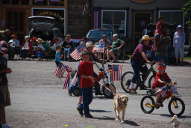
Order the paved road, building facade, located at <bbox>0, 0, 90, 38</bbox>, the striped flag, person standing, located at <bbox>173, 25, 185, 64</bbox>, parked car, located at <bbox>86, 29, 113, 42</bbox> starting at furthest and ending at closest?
building facade, located at <bbox>0, 0, 90, 38</bbox> → parked car, located at <bbox>86, 29, 113, 42</bbox> → the striped flag → person standing, located at <bbox>173, 25, 185, 64</bbox> → the paved road

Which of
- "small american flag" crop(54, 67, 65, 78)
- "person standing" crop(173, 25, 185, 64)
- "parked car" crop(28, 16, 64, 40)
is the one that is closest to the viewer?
"small american flag" crop(54, 67, 65, 78)

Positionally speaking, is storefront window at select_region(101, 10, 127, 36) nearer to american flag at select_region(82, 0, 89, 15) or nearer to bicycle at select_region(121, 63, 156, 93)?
american flag at select_region(82, 0, 89, 15)

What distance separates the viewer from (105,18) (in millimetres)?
36344

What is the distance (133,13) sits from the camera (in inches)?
1426

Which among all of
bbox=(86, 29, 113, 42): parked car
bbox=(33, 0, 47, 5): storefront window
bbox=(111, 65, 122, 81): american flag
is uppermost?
bbox=(33, 0, 47, 5): storefront window

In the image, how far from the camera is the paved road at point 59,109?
1166cm

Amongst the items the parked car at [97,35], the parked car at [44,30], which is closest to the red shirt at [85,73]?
the parked car at [97,35]

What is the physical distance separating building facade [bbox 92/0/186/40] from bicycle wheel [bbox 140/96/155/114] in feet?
74.9

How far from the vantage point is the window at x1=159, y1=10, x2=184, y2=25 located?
35981 mm

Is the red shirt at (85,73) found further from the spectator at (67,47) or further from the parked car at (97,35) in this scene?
the parked car at (97,35)

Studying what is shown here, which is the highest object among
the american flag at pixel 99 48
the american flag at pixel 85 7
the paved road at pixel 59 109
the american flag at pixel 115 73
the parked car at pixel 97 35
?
the american flag at pixel 85 7

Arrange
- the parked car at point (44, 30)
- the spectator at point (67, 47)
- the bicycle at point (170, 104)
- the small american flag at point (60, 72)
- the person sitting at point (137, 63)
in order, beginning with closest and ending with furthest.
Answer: the bicycle at point (170, 104)
the person sitting at point (137, 63)
the small american flag at point (60, 72)
the spectator at point (67, 47)
the parked car at point (44, 30)

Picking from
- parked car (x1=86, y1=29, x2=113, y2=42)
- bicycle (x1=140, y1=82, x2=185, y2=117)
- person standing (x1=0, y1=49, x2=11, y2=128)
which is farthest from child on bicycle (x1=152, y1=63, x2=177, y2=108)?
parked car (x1=86, y1=29, x2=113, y2=42)

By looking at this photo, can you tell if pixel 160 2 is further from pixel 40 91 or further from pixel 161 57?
pixel 40 91
